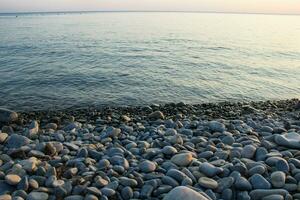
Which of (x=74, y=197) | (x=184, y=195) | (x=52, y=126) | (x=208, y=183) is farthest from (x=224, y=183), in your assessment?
(x=52, y=126)

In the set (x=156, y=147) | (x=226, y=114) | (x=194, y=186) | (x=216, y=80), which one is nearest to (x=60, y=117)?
(x=156, y=147)

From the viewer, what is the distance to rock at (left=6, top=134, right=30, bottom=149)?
941cm

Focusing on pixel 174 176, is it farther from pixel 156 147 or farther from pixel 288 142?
pixel 288 142

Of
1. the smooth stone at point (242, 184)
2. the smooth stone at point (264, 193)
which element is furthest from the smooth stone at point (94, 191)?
the smooth stone at point (264, 193)

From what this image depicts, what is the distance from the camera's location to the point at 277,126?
10883 mm

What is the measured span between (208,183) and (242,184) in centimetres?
63

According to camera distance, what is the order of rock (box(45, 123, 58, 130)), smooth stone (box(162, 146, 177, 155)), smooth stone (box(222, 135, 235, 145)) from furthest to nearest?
rock (box(45, 123, 58, 130)) < smooth stone (box(222, 135, 235, 145)) < smooth stone (box(162, 146, 177, 155))

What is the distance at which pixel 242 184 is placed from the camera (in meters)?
6.62

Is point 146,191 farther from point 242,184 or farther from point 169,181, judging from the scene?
point 242,184

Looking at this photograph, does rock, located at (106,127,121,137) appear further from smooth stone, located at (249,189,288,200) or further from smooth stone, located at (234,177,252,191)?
smooth stone, located at (249,189,288,200)

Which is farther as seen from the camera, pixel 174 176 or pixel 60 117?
pixel 60 117

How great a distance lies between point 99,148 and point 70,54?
78.8ft

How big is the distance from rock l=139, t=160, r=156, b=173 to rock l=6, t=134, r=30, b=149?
3.68 meters

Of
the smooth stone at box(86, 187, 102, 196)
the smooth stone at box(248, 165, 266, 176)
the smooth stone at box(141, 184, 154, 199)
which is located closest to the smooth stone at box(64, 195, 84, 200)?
the smooth stone at box(86, 187, 102, 196)
